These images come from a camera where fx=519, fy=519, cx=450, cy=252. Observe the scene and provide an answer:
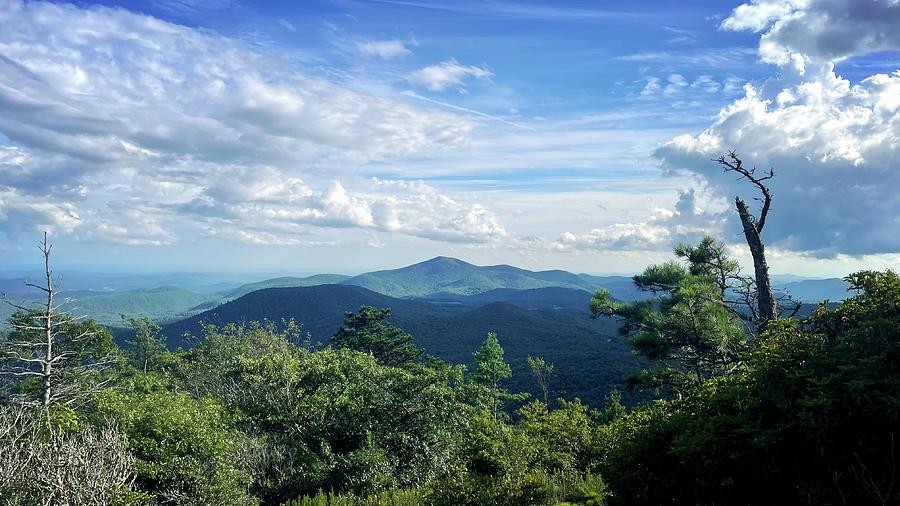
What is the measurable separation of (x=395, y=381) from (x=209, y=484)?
5275 mm

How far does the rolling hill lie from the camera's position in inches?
3150

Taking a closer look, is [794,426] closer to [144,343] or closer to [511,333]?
[144,343]

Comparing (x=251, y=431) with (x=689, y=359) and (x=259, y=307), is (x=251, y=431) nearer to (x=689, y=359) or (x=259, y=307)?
(x=689, y=359)

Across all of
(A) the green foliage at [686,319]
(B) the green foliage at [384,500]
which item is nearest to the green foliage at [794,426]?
(A) the green foliage at [686,319]

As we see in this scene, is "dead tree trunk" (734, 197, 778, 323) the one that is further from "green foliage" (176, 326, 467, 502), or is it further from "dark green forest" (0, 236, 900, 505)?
"green foliage" (176, 326, 467, 502)

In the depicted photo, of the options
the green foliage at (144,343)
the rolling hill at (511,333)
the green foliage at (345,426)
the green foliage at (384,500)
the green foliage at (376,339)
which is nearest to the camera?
the green foliage at (384,500)

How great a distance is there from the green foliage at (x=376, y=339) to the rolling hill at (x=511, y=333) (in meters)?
32.8

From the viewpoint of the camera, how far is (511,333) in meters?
140

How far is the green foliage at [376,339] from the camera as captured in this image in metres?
39.2

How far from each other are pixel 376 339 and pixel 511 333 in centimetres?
10461

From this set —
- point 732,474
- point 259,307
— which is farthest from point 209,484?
point 259,307

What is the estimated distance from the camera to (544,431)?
10.8 metres

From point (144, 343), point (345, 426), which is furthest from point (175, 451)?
point (144, 343)

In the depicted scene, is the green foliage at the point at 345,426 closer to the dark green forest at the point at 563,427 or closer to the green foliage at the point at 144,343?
the dark green forest at the point at 563,427
